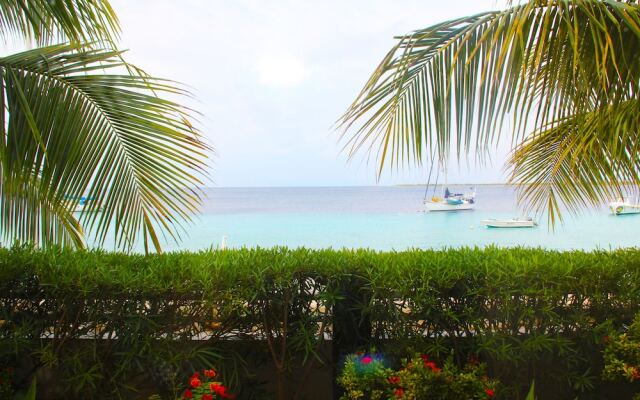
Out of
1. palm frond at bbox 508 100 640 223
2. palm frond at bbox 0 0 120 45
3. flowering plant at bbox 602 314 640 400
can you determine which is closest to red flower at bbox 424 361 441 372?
flowering plant at bbox 602 314 640 400

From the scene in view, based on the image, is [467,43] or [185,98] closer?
Result: [467,43]

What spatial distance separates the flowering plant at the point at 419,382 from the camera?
8.30 ft

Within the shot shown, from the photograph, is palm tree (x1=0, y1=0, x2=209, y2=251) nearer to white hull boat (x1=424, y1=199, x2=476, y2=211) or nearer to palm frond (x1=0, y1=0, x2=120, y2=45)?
palm frond (x1=0, y1=0, x2=120, y2=45)

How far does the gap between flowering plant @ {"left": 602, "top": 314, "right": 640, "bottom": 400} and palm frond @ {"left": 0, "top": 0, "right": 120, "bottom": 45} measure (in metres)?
3.47

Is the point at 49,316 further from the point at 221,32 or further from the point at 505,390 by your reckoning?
the point at 221,32

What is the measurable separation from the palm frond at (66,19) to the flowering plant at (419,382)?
2495 millimetres

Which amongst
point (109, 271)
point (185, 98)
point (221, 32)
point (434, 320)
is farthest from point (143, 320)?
point (221, 32)

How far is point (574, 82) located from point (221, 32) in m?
63.0

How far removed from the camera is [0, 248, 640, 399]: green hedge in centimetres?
259

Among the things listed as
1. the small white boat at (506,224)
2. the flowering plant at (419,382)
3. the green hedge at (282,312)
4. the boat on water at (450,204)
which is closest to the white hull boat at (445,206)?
the boat on water at (450,204)

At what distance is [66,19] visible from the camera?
9.19ft

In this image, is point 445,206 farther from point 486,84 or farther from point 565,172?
point 486,84

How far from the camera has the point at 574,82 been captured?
2232 mm

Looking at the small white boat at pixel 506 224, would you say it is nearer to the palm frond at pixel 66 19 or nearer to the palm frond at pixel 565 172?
the palm frond at pixel 565 172
